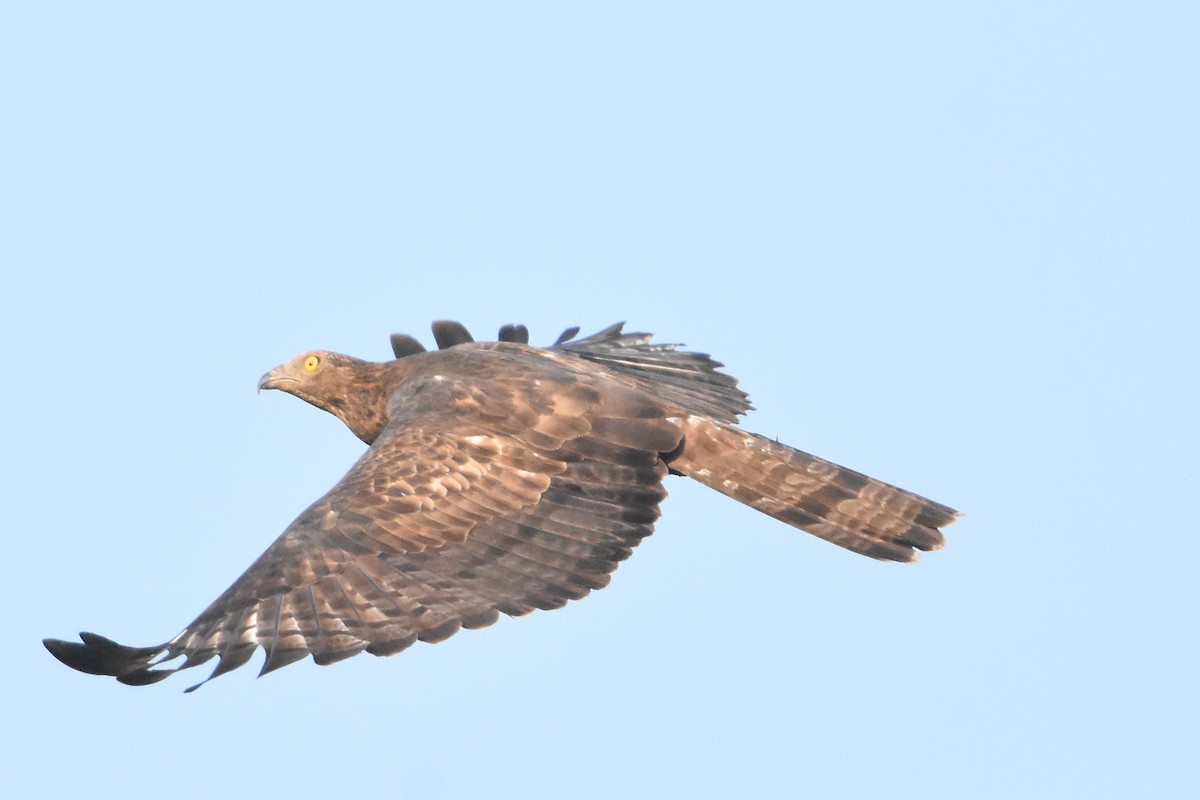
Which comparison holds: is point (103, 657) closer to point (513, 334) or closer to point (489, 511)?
point (489, 511)

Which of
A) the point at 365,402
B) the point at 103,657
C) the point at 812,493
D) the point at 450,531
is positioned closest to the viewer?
the point at 103,657

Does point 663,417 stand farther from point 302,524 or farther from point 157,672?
point 157,672

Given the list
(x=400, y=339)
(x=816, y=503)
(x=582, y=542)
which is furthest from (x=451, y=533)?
(x=400, y=339)

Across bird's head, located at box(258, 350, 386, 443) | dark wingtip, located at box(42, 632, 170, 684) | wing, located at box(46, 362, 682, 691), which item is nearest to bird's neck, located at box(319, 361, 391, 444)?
bird's head, located at box(258, 350, 386, 443)

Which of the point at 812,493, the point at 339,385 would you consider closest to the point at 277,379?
the point at 339,385

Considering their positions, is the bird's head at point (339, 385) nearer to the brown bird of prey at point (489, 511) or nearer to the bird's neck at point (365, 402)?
the bird's neck at point (365, 402)

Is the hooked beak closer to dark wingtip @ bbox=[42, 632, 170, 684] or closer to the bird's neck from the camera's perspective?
the bird's neck
